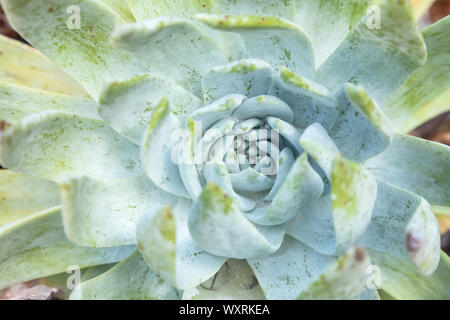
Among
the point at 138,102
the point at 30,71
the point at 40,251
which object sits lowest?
the point at 40,251

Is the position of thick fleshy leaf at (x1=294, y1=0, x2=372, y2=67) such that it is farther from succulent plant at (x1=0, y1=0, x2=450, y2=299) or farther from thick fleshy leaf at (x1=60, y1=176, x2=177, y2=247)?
thick fleshy leaf at (x1=60, y1=176, x2=177, y2=247)

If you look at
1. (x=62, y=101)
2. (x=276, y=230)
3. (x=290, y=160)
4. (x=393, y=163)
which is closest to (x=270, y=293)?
(x=276, y=230)

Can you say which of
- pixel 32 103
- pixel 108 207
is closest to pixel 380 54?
pixel 108 207

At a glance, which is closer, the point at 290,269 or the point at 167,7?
the point at 290,269

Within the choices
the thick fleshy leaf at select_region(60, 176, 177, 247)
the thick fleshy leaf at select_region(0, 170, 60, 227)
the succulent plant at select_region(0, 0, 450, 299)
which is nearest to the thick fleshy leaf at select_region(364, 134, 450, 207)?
the succulent plant at select_region(0, 0, 450, 299)

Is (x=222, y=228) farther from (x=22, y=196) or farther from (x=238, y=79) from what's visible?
(x=22, y=196)
